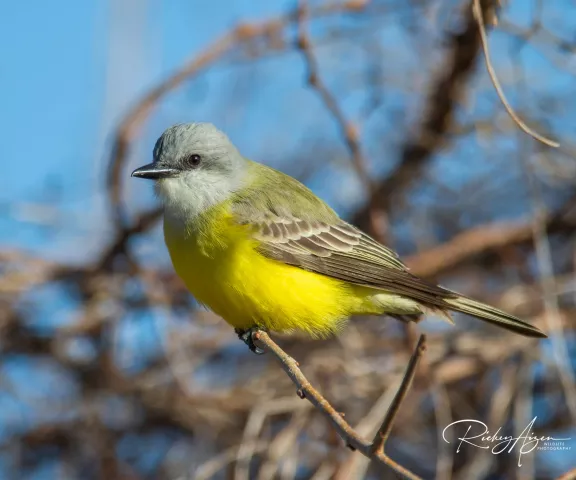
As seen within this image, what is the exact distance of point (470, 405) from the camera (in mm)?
4637

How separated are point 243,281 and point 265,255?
194mm

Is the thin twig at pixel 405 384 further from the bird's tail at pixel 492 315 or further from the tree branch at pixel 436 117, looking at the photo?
the tree branch at pixel 436 117

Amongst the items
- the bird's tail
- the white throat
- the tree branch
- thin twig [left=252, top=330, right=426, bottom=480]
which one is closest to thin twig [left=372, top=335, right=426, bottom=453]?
thin twig [left=252, top=330, right=426, bottom=480]

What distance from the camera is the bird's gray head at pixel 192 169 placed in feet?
11.3

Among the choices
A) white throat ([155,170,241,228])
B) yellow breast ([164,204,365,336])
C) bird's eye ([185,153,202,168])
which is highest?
bird's eye ([185,153,202,168])

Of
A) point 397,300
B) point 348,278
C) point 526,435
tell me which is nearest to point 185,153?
point 348,278

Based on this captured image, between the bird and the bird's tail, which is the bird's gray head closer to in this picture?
the bird

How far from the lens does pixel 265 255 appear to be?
11.1 ft

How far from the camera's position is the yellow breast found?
10.5 ft

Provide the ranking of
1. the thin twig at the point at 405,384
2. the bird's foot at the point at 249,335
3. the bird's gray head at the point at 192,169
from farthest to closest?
the bird's gray head at the point at 192,169
the bird's foot at the point at 249,335
the thin twig at the point at 405,384
